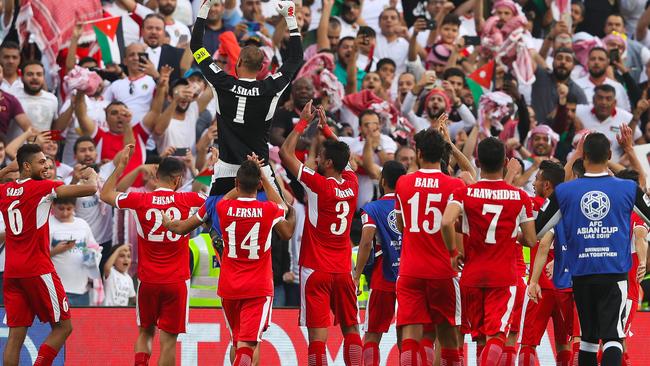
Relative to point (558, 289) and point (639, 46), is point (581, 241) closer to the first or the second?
point (558, 289)

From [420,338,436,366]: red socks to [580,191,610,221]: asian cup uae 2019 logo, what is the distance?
2135mm

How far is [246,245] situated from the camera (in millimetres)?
12031

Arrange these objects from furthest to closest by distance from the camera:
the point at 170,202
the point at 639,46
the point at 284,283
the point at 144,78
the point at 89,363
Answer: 1. the point at 639,46
2. the point at 144,78
3. the point at 284,283
4. the point at 89,363
5. the point at 170,202

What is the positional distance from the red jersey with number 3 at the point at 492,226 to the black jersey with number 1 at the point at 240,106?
2143mm

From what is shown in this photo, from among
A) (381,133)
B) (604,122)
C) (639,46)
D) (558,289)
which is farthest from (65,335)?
(639,46)

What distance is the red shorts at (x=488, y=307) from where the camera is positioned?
1174 cm

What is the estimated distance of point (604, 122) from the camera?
19578 millimetres

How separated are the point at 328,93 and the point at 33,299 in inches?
242

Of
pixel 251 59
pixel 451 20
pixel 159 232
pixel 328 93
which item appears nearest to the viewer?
pixel 251 59

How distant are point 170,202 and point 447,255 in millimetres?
2863

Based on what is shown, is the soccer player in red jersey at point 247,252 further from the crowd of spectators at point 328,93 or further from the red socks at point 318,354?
the crowd of spectators at point 328,93

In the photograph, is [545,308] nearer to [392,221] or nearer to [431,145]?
[392,221]

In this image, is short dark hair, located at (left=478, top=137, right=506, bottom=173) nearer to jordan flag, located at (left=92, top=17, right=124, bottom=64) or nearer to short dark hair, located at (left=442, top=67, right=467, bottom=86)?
short dark hair, located at (left=442, top=67, right=467, bottom=86)

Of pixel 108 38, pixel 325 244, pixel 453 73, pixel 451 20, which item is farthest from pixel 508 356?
pixel 451 20
